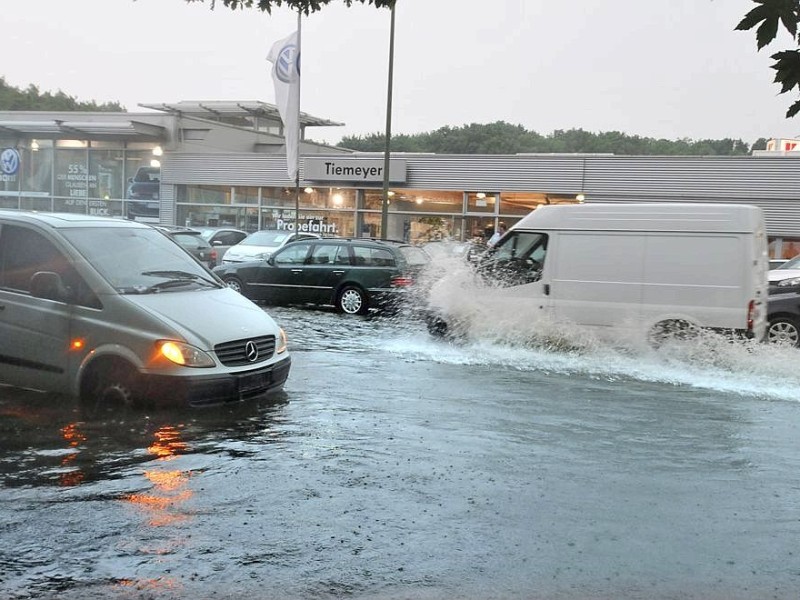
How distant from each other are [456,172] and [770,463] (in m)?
23.2

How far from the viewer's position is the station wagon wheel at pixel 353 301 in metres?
14.6

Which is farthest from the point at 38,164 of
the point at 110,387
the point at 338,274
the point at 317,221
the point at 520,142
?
the point at 520,142

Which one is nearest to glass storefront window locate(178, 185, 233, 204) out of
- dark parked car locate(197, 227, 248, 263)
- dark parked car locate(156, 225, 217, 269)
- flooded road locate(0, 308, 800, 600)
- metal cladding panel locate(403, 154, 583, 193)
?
dark parked car locate(197, 227, 248, 263)

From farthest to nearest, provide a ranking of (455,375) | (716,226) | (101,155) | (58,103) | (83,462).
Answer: (58,103) < (101,155) < (716,226) < (455,375) < (83,462)

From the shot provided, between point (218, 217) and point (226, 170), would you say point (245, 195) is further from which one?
point (218, 217)

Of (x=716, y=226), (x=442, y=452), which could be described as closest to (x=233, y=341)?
(x=442, y=452)

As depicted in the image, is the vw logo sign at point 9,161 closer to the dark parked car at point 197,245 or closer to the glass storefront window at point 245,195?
the glass storefront window at point 245,195

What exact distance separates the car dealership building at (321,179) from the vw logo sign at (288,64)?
4.84m

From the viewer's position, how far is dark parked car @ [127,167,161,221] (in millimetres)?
34750

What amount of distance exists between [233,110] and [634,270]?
118 feet

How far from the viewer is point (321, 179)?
3012 cm

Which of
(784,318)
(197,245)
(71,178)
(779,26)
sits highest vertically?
(71,178)

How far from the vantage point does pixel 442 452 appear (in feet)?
19.1

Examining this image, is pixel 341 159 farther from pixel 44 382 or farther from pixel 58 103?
pixel 58 103
